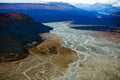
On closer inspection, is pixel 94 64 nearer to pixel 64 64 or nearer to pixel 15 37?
pixel 64 64

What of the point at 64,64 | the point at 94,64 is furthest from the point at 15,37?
the point at 94,64

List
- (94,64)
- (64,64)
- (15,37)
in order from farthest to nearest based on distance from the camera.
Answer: (15,37), (94,64), (64,64)

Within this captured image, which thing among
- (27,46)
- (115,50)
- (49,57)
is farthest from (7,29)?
(115,50)

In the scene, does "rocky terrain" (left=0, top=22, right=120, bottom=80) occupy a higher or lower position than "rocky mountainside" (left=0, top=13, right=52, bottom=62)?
lower

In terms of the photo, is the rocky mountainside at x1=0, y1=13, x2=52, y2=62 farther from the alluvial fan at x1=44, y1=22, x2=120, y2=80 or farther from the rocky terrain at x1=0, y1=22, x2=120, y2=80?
the alluvial fan at x1=44, y1=22, x2=120, y2=80

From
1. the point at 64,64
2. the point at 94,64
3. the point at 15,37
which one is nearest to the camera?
the point at 64,64

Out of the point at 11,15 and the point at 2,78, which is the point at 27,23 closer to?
the point at 11,15

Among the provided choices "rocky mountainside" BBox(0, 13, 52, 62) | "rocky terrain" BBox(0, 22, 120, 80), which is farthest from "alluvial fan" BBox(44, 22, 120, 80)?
"rocky mountainside" BBox(0, 13, 52, 62)

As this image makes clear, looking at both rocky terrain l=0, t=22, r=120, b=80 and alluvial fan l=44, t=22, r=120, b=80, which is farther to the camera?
alluvial fan l=44, t=22, r=120, b=80

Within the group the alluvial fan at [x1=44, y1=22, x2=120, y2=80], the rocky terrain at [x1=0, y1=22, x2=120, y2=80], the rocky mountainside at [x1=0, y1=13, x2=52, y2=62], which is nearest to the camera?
the rocky terrain at [x1=0, y1=22, x2=120, y2=80]
